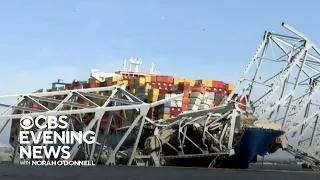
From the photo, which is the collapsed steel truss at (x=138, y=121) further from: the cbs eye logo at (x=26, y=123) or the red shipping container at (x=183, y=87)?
the red shipping container at (x=183, y=87)

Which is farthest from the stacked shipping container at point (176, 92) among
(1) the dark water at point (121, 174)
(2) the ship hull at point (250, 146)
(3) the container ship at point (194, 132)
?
(1) the dark water at point (121, 174)

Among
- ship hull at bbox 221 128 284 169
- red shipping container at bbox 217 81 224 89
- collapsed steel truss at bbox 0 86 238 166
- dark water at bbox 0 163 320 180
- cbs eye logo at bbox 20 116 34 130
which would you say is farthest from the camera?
red shipping container at bbox 217 81 224 89

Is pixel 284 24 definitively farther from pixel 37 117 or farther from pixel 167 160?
pixel 37 117

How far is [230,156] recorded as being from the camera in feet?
243

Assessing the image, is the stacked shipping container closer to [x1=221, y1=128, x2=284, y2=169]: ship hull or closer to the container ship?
the container ship

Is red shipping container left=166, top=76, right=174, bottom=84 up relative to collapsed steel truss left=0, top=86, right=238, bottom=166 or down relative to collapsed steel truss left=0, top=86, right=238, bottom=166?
up

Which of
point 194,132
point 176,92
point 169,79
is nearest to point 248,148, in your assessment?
point 194,132

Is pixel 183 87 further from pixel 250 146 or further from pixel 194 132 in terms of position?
pixel 250 146

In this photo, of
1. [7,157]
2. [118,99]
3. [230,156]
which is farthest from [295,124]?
[7,157]

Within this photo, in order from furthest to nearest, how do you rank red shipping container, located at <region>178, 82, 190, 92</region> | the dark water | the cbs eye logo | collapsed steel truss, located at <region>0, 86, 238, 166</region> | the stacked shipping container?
red shipping container, located at <region>178, 82, 190, 92</region>, the stacked shipping container, collapsed steel truss, located at <region>0, 86, 238, 166</region>, the cbs eye logo, the dark water

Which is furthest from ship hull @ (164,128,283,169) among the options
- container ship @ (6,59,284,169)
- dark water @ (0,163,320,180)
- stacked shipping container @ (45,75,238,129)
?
stacked shipping container @ (45,75,238,129)

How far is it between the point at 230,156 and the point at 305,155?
40.6 ft

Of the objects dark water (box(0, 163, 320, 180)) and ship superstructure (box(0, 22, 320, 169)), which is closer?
dark water (box(0, 163, 320, 180))

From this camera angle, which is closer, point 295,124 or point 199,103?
point 295,124
